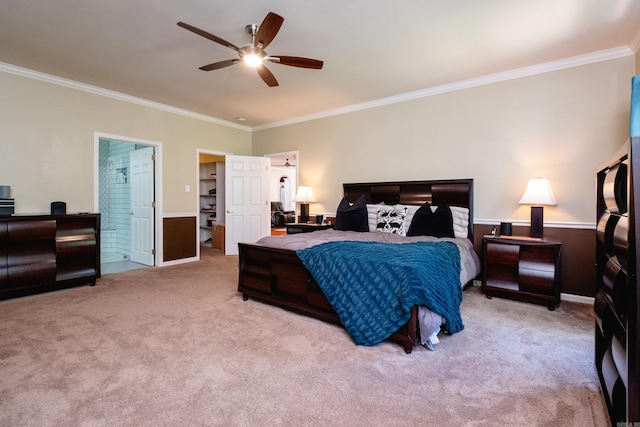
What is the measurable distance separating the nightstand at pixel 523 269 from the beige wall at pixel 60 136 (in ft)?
16.5

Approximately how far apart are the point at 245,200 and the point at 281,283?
11.4ft

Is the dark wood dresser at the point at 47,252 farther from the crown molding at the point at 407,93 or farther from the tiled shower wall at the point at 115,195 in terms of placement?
the tiled shower wall at the point at 115,195

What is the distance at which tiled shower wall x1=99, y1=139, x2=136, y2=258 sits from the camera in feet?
20.1

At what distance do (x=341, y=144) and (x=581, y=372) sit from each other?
431 centimetres

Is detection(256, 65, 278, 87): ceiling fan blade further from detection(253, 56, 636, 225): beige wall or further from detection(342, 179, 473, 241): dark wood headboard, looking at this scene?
detection(342, 179, 473, 241): dark wood headboard

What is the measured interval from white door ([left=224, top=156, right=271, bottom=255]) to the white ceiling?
78.8 inches

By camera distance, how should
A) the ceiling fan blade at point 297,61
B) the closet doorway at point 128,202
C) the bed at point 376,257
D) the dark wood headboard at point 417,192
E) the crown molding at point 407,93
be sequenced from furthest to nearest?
the closet doorway at point 128,202, the dark wood headboard at point 417,192, the crown molding at point 407,93, the ceiling fan blade at point 297,61, the bed at point 376,257

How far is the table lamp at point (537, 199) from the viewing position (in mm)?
3359

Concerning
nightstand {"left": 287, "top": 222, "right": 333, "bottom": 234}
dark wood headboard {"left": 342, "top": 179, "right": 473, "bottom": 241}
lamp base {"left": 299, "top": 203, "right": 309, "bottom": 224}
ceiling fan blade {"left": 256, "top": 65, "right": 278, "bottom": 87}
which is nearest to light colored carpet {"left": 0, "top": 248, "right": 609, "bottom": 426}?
dark wood headboard {"left": 342, "top": 179, "right": 473, "bottom": 241}

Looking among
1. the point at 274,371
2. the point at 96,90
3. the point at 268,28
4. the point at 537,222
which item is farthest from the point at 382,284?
the point at 96,90

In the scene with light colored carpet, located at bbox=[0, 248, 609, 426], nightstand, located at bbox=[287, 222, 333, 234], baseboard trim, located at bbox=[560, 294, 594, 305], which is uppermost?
nightstand, located at bbox=[287, 222, 333, 234]

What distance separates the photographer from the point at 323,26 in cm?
284

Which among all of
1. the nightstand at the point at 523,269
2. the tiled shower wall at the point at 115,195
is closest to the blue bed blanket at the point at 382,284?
the nightstand at the point at 523,269

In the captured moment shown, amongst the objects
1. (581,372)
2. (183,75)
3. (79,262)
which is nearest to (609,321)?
(581,372)
